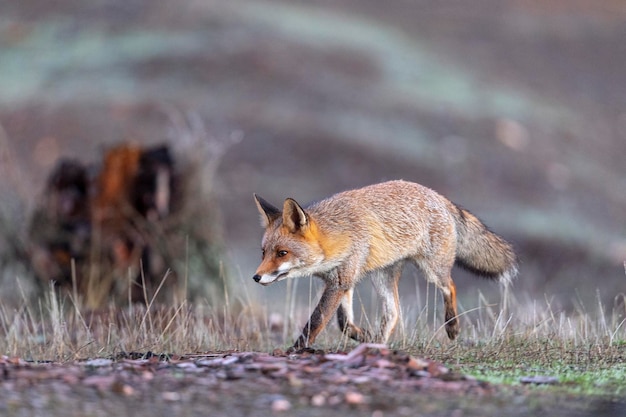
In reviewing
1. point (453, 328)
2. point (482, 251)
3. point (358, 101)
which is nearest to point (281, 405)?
point (453, 328)

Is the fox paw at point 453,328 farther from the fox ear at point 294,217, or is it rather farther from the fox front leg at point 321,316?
the fox ear at point 294,217

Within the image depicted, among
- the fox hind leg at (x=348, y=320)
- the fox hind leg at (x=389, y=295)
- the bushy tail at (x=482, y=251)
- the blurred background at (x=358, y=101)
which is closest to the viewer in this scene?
the fox hind leg at (x=348, y=320)

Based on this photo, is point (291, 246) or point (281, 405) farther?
point (291, 246)

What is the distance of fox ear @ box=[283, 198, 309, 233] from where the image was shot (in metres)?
8.17

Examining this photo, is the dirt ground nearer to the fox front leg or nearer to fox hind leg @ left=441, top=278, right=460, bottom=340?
the fox front leg

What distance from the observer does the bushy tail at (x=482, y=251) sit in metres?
9.77

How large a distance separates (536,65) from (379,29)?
5.64 m

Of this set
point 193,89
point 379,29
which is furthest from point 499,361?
point 379,29

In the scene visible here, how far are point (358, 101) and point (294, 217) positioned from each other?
23.0 m

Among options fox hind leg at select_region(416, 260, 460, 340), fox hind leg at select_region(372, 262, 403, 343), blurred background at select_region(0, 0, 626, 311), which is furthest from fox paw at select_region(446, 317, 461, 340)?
blurred background at select_region(0, 0, 626, 311)

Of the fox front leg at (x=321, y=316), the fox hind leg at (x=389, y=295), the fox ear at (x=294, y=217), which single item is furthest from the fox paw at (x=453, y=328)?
the fox ear at (x=294, y=217)

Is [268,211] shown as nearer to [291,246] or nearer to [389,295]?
[291,246]

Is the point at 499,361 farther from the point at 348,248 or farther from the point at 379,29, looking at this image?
the point at 379,29

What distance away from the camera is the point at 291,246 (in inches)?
325
